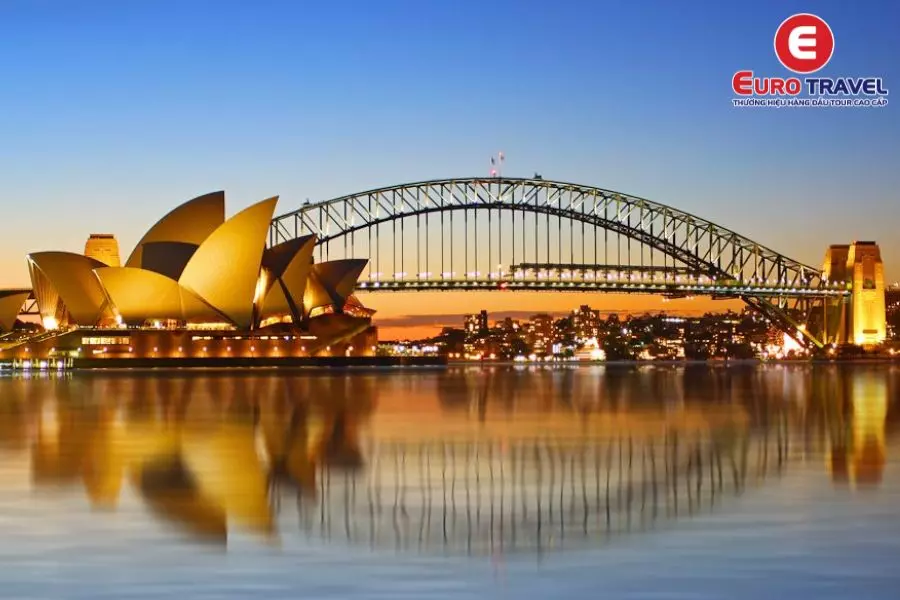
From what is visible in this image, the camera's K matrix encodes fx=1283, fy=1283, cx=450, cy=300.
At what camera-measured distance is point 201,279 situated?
A: 76.3 metres

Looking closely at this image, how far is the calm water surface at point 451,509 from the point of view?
898 centimetres

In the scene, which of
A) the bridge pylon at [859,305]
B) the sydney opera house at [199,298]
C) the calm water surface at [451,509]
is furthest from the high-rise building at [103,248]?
the calm water surface at [451,509]

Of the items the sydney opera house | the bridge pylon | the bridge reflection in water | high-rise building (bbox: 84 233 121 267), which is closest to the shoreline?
the sydney opera house

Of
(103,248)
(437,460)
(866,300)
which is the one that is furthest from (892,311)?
(437,460)

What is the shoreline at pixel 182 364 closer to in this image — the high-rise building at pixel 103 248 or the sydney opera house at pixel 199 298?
the sydney opera house at pixel 199 298

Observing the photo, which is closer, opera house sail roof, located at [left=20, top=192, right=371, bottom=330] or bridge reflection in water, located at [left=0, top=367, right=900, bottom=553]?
bridge reflection in water, located at [left=0, top=367, right=900, bottom=553]

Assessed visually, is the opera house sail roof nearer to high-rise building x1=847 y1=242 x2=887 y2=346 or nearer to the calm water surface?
high-rise building x1=847 y1=242 x2=887 y2=346

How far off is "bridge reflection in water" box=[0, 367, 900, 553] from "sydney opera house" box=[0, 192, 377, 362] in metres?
41.2

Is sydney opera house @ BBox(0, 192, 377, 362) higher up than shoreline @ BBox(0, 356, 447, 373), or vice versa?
sydney opera house @ BBox(0, 192, 377, 362)

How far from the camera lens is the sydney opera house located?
7581 centimetres

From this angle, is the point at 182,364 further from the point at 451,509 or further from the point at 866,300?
the point at 451,509

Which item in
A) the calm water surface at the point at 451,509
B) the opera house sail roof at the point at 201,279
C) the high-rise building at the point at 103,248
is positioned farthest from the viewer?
the high-rise building at the point at 103,248

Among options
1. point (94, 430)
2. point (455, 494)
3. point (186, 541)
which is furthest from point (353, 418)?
point (186, 541)

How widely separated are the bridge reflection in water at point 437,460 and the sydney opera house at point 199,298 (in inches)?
1622
